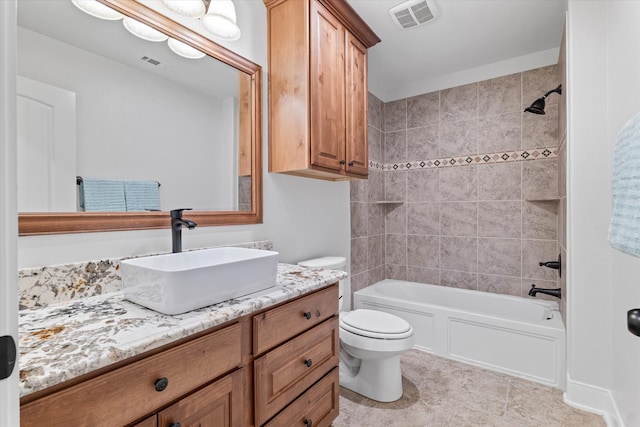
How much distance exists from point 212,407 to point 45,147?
1.00 meters

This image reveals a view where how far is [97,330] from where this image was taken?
0.82m

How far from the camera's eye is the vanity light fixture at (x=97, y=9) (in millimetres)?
1142

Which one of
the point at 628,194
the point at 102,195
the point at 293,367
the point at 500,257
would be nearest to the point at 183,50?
the point at 102,195

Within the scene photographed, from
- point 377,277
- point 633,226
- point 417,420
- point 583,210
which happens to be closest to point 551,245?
point 583,210

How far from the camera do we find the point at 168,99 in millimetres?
1430

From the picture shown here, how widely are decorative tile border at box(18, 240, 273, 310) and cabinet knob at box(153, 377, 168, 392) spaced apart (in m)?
0.53

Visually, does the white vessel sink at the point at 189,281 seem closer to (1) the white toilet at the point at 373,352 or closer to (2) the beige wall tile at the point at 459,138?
(1) the white toilet at the point at 373,352

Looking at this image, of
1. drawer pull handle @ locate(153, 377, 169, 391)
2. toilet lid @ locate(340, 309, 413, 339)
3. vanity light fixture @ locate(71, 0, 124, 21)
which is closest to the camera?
drawer pull handle @ locate(153, 377, 169, 391)

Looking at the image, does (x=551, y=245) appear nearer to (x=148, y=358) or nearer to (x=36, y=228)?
(x=148, y=358)

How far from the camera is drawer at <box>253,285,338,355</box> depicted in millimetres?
1097

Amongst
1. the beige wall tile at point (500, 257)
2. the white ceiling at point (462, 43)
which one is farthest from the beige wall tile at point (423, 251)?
the white ceiling at point (462, 43)

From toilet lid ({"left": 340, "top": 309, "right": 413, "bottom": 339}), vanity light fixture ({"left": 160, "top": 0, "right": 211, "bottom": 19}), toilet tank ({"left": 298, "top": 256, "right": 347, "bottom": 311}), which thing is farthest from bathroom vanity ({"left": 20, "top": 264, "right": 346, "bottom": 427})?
vanity light fixture ({"left": 160, "top": 0, "right": 211, "bottom": 19})

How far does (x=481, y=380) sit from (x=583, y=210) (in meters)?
1.27

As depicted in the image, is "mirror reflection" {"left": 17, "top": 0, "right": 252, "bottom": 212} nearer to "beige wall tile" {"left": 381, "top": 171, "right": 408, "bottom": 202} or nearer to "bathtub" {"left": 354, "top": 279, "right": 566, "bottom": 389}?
"bathtub" {"left": 354, "top": 279, "right": 566, "bottom": 389}
